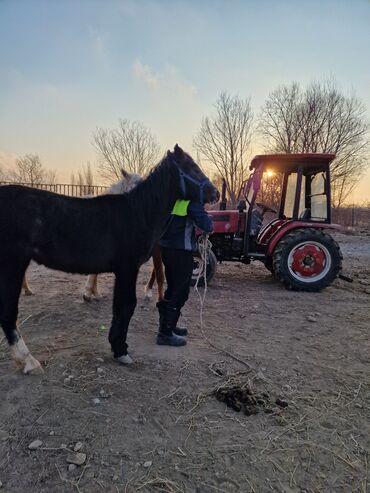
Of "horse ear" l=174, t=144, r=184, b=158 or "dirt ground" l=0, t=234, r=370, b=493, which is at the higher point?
"horse ear" l=174, t=144, r=184, b=158

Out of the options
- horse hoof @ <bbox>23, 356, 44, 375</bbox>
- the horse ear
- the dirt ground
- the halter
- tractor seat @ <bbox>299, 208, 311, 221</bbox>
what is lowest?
the dirt ground

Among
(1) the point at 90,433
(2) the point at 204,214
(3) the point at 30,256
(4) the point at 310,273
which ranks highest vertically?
(2) the point at 204,214

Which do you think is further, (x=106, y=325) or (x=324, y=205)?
(x=324, y=205)

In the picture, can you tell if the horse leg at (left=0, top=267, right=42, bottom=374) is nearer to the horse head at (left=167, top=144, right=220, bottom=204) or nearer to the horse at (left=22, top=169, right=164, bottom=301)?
the horse head at (left=167, top=144, right=220, bottom=204)

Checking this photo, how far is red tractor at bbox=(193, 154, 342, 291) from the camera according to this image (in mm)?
6516

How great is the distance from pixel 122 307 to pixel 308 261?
442 cm

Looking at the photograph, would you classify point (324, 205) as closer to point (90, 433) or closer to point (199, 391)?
point (199, 391)

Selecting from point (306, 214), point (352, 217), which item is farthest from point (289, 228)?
point (352, 217)

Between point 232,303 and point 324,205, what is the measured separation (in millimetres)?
2972

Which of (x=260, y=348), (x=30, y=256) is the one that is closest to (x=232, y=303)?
(x=260, y=348)

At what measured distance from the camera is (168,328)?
12.4ft

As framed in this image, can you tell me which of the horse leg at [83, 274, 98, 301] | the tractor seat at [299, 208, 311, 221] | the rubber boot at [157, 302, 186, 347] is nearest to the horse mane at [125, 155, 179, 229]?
the rubber boot at [157, 302, 186, 347]

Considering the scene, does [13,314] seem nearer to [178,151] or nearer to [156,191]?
[156,191]

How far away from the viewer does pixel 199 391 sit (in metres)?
2.92
